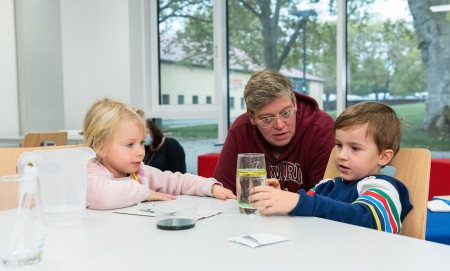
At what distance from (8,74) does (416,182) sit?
4521 mm

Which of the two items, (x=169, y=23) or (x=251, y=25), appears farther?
(x=169, y=23)

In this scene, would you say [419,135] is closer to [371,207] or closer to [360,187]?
[360,187]

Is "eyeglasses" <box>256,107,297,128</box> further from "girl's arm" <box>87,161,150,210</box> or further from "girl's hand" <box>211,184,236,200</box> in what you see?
"girl's arm" <box>87,161,150,210</box>

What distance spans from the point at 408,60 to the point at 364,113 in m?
2.71

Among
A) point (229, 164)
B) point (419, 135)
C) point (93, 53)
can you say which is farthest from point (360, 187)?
point (93, 53)

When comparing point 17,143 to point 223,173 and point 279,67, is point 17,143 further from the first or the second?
point 223,173

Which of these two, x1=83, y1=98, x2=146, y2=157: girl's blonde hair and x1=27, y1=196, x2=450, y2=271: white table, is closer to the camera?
x1=27, y1=196, x2=450, y2=271: white table

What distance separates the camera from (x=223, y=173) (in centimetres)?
212

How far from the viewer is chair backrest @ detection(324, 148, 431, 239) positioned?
133cm

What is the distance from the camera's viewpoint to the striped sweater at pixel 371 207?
126 centimetres

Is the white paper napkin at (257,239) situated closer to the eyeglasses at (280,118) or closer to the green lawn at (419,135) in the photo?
the eyeglasses at (280,118)

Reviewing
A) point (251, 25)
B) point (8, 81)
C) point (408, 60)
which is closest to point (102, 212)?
point (408, 60)

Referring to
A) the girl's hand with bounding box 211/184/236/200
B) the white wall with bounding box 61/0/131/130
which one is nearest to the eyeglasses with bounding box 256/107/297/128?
the girl's hand with bounding box 211/184/236/200

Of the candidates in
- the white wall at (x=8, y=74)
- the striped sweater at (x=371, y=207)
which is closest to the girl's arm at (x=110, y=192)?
the striped sweater at (x=371, y=207)
